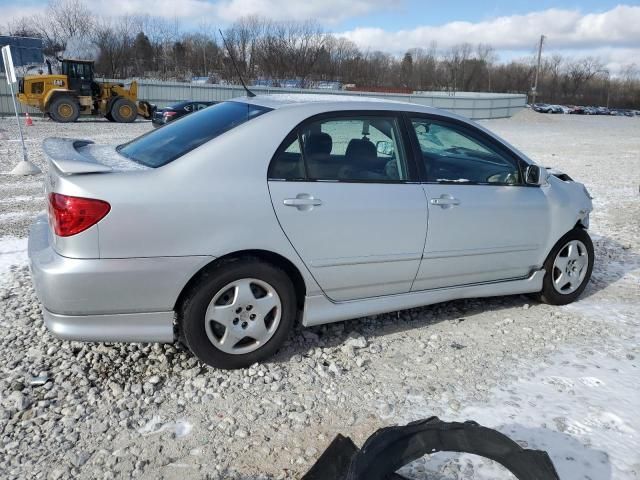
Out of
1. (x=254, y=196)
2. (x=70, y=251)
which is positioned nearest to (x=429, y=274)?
(x=254, y=196)

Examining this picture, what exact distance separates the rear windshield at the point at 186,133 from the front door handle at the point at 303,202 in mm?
596

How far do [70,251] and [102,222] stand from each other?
0.23 meters

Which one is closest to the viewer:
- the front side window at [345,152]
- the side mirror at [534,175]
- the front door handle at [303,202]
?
the front door handle at [303,202]

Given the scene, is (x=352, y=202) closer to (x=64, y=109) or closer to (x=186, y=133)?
(x=186, y=133)

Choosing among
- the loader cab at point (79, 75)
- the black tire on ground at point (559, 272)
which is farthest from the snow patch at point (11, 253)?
the loader cab at point (79, 75)

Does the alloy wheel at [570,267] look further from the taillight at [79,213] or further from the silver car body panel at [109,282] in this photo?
the taillight at [79,213]

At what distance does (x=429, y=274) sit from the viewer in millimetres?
3807

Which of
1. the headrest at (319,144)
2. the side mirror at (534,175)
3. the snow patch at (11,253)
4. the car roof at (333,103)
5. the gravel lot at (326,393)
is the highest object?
the car roof at (333,103)

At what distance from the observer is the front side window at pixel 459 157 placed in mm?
3818

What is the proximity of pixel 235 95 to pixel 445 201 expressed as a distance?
31285 millimetres

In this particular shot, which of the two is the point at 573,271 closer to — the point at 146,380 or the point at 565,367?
the point at 565,367

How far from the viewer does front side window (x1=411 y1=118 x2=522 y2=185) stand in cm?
382

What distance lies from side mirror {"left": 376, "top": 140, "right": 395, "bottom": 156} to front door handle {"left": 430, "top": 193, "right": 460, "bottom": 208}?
1.45ft

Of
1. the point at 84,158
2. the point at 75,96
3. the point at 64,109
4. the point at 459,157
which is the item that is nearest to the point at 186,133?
the point at 84,158
